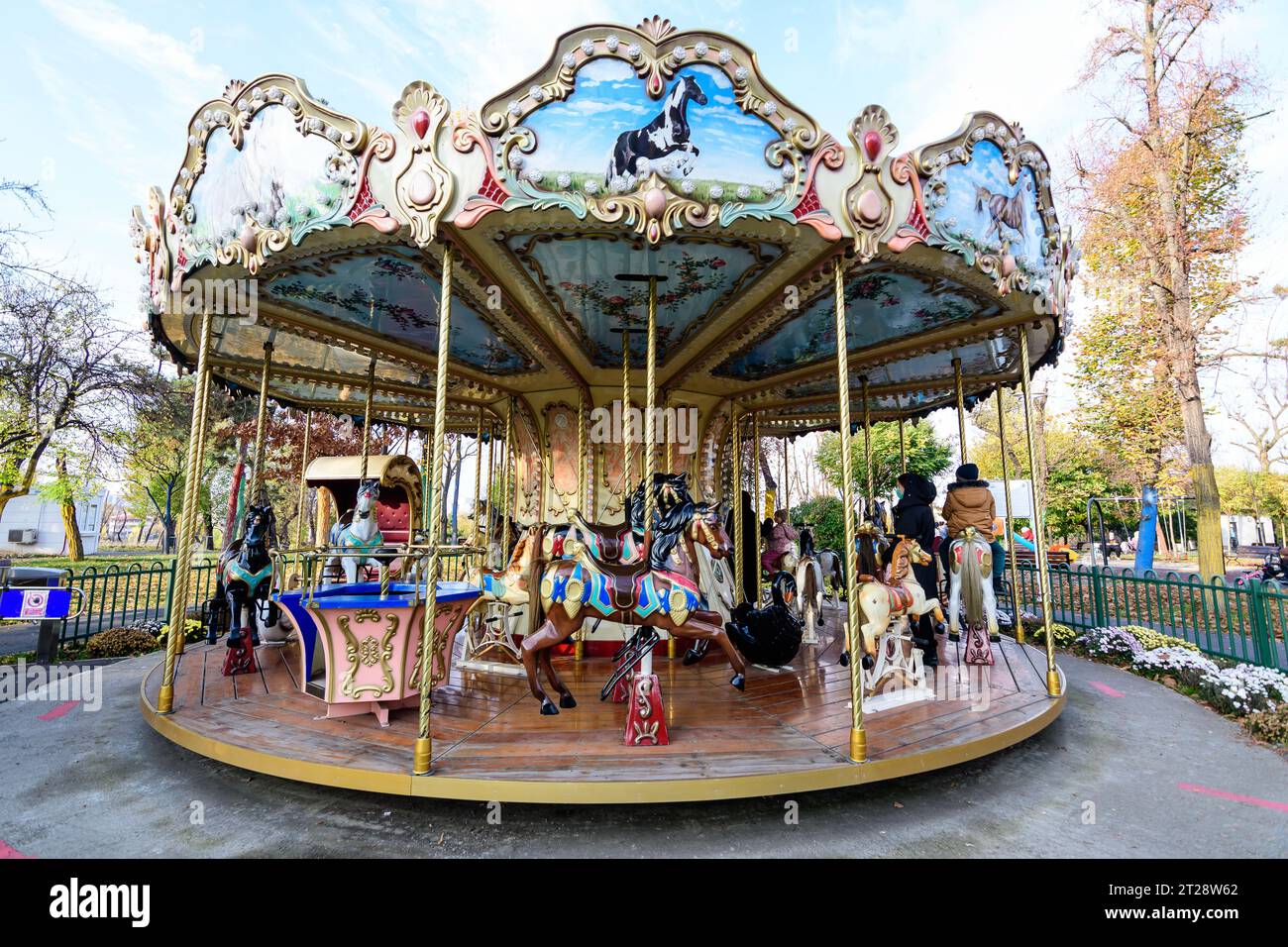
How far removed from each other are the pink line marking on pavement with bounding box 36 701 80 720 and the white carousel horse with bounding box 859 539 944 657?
7368 mm

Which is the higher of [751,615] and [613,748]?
[751,615]

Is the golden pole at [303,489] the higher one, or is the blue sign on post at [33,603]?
the golden pole at [303,489]

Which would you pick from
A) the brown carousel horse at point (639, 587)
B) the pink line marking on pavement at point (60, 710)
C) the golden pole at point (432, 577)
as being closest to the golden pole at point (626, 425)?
the brown carousel horse at point (639, 587)

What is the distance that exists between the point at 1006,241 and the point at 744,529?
5656 mm

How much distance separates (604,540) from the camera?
4418 millimetres

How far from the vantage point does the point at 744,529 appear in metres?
9.39

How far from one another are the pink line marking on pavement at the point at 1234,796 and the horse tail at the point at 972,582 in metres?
2.13

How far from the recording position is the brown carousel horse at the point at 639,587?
4.27m

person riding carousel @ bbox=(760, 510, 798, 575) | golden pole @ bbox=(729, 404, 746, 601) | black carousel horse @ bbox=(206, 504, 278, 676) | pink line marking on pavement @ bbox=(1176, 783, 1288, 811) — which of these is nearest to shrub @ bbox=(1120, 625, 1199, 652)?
pink line marking on pavement @ bbox=(1176, 783, 1288, 811)

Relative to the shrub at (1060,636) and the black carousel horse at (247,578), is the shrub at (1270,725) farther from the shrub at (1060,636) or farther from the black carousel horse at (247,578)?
the black carousel horse at (247,578)

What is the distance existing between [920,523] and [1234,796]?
3298mm
